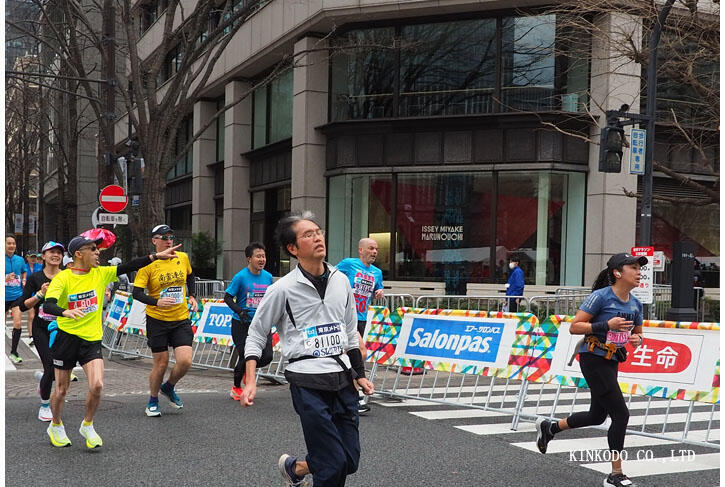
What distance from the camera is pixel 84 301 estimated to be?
6.78 metres

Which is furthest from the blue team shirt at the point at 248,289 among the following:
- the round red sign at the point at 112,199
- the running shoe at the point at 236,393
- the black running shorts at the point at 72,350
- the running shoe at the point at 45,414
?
the round red sign at the point at 112,199

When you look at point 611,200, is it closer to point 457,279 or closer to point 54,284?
point 457,279

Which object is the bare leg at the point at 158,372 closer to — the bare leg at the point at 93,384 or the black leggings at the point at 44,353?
the black leggings at the point at 44,353

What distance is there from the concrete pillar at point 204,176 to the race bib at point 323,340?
97.6 feet

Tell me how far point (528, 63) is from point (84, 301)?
1764 cm

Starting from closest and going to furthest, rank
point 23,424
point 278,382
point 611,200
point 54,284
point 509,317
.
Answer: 1. point 54,284
2. point 23,424
3. point 509,317
4. point 278,382
5. point 611,200

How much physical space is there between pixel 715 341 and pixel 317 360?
165 inches

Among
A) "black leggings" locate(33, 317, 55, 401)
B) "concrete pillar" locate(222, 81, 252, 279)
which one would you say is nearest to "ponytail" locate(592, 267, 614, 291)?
"black leggings" locate(33, 317, 55, 401)

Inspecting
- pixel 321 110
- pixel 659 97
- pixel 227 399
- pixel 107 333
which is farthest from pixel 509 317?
pixel 321 110

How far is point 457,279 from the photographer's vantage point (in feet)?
74.2

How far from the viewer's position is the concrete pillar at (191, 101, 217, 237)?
110 feet

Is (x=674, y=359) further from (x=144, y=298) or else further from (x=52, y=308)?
(x=52, y=308)

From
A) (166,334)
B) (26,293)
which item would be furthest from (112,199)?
(166,334)

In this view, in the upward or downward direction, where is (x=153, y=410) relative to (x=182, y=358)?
downward
